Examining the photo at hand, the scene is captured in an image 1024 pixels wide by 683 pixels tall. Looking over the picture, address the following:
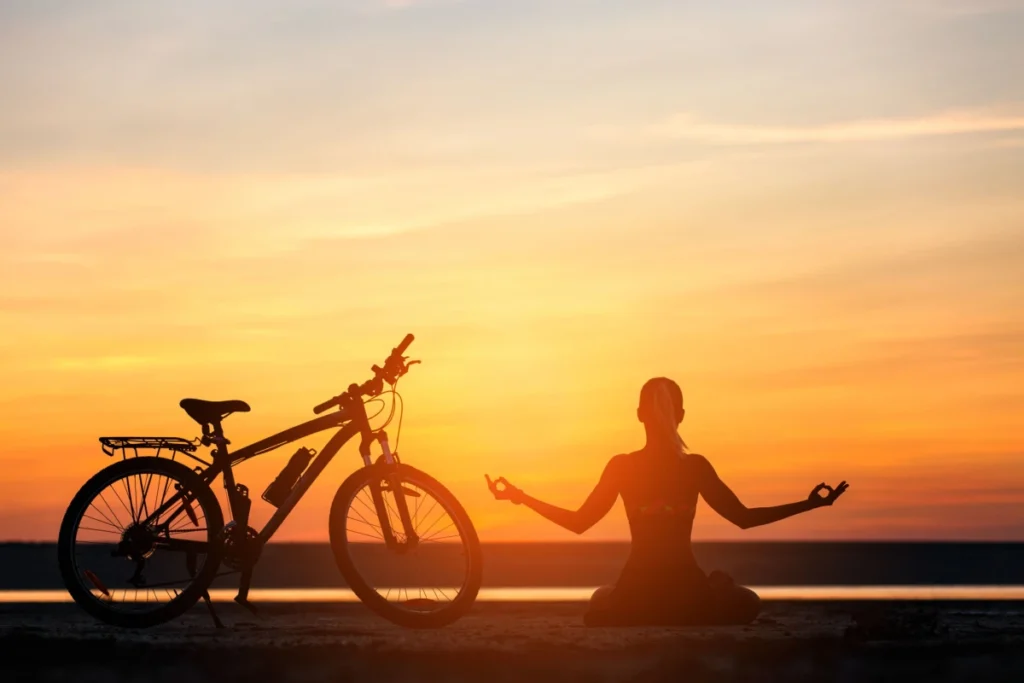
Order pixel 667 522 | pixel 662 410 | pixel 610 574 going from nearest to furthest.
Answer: pixel 662 410 < pixel 667 522 < pixel 610 574

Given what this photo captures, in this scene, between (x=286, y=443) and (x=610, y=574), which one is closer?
(x=286, y=443)

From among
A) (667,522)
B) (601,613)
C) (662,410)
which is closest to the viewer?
(662,410)

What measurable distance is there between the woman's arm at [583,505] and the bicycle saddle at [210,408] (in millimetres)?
2100

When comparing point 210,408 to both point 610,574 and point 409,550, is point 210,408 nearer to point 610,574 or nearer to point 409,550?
point 409,550

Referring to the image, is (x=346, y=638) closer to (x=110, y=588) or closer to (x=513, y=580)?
(x=110, y=588)

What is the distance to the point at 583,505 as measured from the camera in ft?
30.6

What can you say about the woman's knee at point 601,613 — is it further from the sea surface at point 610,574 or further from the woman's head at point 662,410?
the sea surface at point 610,574

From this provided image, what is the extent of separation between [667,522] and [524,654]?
2.08 metres

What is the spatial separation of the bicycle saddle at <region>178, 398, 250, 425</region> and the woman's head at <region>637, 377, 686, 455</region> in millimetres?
3007

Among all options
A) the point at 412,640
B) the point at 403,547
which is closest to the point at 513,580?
the point at 403,547

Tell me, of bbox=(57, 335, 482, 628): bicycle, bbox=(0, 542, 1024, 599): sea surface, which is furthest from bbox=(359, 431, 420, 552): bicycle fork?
bbox=(0, 542, 1024, 599): sea surface

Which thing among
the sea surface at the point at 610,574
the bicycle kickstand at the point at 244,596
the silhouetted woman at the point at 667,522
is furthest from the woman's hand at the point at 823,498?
the sea surface at the point at 610,574

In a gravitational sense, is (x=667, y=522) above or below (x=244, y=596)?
above

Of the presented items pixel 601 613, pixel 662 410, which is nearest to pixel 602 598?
pixel 601 613
